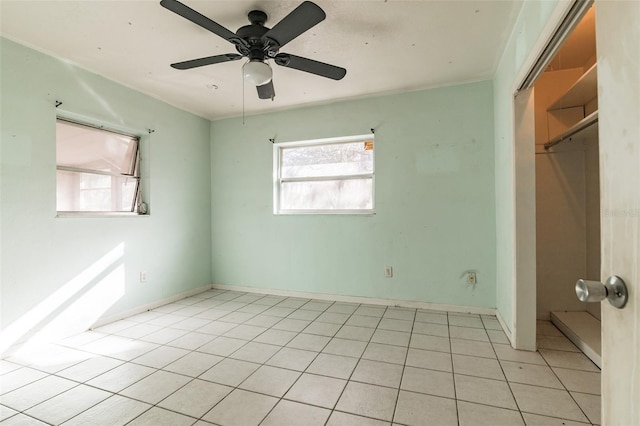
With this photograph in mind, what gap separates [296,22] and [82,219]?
275cm

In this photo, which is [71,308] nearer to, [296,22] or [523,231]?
[296,22]

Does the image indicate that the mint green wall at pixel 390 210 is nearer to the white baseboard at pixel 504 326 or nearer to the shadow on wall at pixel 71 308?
the white baseboard at pixel 504 326

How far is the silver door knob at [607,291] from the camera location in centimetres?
62

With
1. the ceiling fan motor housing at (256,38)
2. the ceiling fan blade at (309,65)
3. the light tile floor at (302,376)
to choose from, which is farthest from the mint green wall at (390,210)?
the ceiling fan motor housing at (256,38)

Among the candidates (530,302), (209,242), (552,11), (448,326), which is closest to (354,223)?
(448,326)

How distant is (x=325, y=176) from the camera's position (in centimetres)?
390

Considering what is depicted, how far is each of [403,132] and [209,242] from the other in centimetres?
319

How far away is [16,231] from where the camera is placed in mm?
2357

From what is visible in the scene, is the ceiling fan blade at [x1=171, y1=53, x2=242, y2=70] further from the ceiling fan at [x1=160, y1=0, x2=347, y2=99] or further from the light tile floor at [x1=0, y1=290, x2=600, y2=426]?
the light tile floor at [x1=0, y1=290, x2=600, y2=426]

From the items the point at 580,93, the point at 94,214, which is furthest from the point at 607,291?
the point at 94,214

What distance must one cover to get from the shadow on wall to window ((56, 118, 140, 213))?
1.82 feet

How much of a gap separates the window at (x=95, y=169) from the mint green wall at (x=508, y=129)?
155 inches

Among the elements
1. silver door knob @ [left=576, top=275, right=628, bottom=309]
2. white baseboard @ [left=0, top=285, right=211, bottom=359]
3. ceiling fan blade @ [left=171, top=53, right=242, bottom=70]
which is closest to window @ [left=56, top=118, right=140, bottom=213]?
white baseboard @ [left=0, top=285, right=211, bottom=359]

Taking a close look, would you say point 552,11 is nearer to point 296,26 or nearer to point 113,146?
point 296,26
